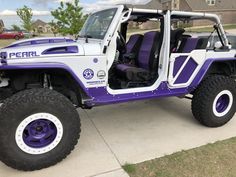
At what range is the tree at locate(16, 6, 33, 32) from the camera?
124 feet

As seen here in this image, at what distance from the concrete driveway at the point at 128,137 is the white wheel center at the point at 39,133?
272mm

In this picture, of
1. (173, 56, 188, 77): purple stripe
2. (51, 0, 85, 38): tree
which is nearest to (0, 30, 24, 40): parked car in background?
(51, 0, 85, 38): tree

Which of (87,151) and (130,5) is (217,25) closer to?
(130,5)

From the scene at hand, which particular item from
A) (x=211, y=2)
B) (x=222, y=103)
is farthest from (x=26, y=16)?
(x=222, y=103)

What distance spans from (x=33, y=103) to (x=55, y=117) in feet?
0.97

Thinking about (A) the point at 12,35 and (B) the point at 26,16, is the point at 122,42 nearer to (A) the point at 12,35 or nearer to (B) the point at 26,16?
(A) the point at 12,35

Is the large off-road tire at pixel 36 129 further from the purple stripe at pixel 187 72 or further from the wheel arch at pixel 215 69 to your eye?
the wheel arch at pixel 215 69

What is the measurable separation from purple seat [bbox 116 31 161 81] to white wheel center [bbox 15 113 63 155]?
4.56ft

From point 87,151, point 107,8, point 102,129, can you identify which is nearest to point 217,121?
point 102,129

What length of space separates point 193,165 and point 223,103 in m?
1.65

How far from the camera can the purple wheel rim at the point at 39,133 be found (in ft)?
10.6

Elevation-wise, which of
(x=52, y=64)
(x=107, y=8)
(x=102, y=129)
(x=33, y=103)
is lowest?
(x=102, y=129)

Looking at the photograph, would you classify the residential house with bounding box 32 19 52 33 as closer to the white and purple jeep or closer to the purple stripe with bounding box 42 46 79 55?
the white and purple jeep

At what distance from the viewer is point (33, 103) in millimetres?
3127
